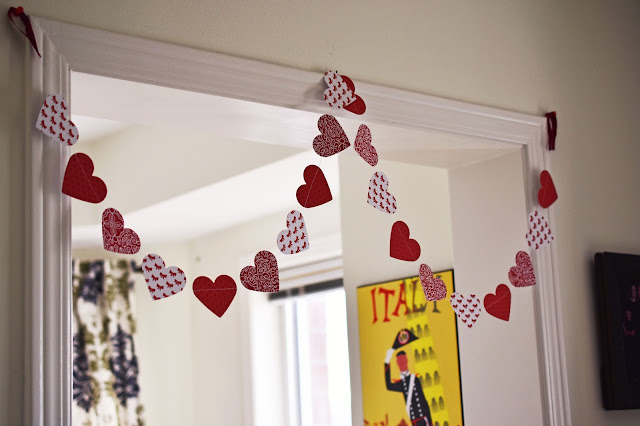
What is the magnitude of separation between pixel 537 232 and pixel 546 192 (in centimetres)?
12

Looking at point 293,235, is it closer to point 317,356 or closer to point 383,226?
point 383,226

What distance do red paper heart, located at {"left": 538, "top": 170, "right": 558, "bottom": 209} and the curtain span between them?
10.1ft

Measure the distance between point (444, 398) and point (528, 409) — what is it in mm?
442

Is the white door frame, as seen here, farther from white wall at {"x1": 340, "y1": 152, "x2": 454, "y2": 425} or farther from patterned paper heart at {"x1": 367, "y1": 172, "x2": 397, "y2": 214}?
white wall at {"x1": 340, "y1": 152, "x2": 454, "y2": 425}

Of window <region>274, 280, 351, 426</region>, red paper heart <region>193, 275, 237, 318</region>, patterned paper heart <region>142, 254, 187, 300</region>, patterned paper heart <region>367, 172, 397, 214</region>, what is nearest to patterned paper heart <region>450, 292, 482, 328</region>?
patterned paper heart <region>367, 172, 397, 214</region>

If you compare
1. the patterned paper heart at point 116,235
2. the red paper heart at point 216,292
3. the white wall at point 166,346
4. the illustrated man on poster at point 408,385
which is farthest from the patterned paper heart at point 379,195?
the white wall at point 166,346

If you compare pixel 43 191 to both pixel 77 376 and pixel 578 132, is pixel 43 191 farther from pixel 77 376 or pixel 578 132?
pixel 77 376

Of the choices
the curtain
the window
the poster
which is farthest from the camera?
the curtain

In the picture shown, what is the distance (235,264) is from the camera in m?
4.51

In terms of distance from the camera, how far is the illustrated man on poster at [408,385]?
259 cm

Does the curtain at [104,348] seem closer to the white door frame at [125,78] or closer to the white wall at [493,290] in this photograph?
the white wall at [493,290]

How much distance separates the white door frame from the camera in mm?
1384

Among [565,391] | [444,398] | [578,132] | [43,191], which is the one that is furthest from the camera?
[444,398]

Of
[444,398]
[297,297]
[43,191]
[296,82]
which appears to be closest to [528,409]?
[444,398]
